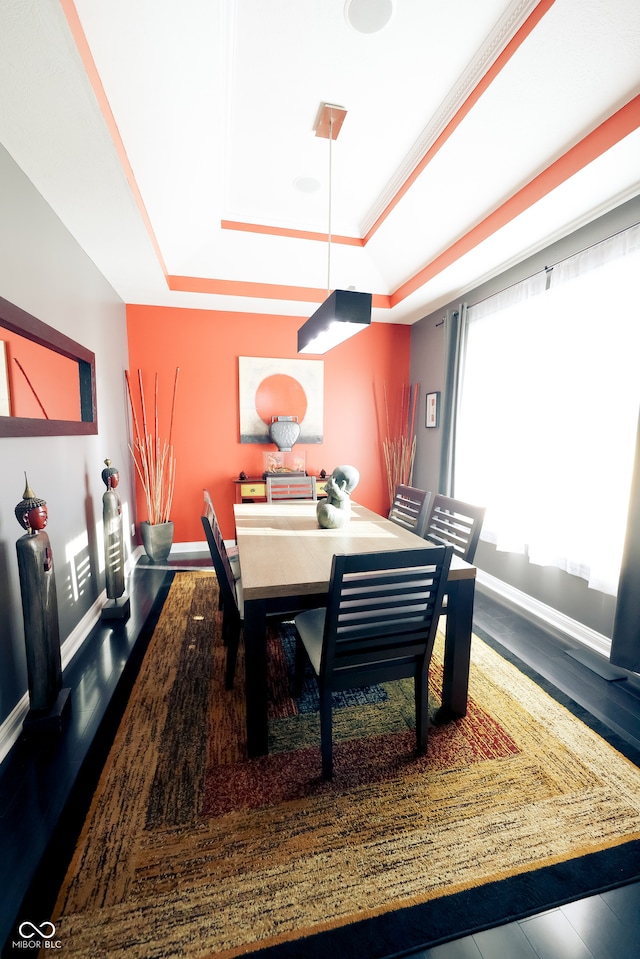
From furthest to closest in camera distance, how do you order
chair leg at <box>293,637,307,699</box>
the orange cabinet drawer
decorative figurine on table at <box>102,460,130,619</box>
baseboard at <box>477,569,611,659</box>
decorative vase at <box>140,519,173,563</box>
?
the orange cabinet drawer < decorative vase at <box>140,519,173,563</box> < decorative figurine on table at <box>102,460,130,619</box> < baseboard at <box>477,569,611,659</box> < chair leg at <box>293,637,307,699</box>

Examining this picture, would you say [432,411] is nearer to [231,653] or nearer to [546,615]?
[546,615]

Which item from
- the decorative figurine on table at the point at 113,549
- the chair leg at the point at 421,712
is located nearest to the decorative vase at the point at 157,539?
the decorative figurine on table at the point at 113,549

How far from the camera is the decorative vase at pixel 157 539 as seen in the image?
3723 mm

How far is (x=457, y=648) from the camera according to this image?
1708mm

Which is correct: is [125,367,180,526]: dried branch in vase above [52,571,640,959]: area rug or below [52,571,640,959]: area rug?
above

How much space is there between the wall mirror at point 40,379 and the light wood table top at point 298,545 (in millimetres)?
1070

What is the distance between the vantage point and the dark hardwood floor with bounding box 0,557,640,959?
3.33 feet

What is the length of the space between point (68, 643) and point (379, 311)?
3861mm

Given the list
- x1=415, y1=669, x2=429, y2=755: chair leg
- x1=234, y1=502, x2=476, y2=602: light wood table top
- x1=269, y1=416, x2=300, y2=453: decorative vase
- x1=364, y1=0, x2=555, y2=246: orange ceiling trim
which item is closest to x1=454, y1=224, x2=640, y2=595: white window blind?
x1=364, y1=0, x2=555, y2=246: orange ceiling trim

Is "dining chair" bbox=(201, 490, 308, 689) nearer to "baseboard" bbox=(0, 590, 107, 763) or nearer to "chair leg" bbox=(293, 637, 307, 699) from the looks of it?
"chair leg" bbox=(293, 637, 307, 699)

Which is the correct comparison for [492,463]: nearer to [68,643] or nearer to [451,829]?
[451,829]

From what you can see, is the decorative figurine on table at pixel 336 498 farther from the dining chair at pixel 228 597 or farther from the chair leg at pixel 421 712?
the chair leg at pixel 421 712

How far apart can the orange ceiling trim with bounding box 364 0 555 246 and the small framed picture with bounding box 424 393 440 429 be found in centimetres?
176

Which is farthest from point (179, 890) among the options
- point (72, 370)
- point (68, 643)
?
point (72, 370)
